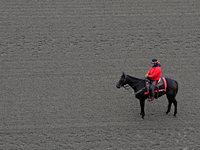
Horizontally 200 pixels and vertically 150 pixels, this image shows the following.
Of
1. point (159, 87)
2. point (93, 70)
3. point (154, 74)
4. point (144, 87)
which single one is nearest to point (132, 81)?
point (144, 87)

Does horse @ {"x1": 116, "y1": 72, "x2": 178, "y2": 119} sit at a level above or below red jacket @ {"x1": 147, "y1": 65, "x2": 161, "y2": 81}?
below

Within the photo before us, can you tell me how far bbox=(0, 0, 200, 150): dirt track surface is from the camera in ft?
31.7

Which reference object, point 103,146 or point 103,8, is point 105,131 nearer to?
point 103,146

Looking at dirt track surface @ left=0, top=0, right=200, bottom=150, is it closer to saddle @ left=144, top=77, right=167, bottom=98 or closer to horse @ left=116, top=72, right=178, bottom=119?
horse @ left=116, top=72, right=178, bottom=119

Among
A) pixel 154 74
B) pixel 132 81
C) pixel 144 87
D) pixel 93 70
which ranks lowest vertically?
pixel 144 87

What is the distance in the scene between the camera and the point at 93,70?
12.1 m

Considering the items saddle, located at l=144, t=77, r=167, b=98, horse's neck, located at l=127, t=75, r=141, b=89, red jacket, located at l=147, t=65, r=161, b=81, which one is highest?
red jacket, located at l=147, t=65, r=161, b=81

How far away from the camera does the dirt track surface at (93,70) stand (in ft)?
31.7

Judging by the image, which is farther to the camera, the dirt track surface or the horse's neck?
the horse's neck

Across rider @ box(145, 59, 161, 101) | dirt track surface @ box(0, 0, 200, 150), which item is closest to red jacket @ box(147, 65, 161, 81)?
rider @ box(145, 59, 161, 101)

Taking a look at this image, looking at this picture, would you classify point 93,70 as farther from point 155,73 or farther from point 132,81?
point 155,73

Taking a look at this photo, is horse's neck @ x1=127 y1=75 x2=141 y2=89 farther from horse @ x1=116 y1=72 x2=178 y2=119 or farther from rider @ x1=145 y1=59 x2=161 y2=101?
rider @ x1=145 y1=59 x2=161 y2=101

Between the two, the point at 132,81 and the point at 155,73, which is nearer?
the point at 155,73

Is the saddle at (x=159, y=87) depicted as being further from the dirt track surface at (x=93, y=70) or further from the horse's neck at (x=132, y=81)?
the dirt track surface at (x=93, y=70)
